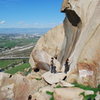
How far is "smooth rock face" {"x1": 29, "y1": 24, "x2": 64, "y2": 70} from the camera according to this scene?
151 ft

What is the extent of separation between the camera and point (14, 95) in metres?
34.2

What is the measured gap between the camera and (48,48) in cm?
4784

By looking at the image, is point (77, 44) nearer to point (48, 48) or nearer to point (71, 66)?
point (71, 66)

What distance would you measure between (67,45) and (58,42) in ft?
19.4

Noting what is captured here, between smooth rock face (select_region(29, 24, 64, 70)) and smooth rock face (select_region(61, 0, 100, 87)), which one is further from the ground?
smooth rock face (select_region(61, 0, 100, 87))

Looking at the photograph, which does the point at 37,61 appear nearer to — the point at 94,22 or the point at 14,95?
the point at 14,95

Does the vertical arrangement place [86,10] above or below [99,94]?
above

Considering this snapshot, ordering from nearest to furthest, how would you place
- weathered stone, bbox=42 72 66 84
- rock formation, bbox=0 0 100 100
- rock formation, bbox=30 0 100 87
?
1. rock formation, bbox=0 0 100 100
2. rock formation, bbox=30 0 100 87
3. weathered stone, bbox=42 72 66 84

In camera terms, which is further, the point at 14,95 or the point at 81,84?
the point at 14,95

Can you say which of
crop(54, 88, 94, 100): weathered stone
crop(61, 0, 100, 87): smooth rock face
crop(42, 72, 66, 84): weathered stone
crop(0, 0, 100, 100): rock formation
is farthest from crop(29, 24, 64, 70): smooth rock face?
crop(54, 88, 94, 100): weathered stone

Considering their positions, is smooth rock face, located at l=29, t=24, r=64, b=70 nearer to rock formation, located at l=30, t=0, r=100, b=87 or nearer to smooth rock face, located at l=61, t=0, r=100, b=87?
rock formation, located at l=30, t=0, r=100, b=87

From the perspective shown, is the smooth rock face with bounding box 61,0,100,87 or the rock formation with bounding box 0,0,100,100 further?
the smooth rock face with bounding box 61,0,100,87

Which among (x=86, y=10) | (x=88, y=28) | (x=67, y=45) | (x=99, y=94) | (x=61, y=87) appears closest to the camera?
(x=99, y=94)

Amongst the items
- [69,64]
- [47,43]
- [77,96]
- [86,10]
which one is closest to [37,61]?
[47,43]
